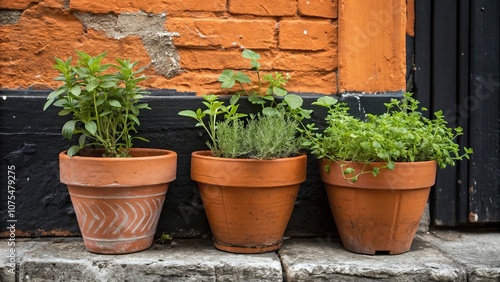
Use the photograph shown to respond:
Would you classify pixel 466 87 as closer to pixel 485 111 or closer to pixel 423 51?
pixel 485 111

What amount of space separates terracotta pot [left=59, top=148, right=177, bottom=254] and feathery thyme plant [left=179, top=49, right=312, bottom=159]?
0.26 meters

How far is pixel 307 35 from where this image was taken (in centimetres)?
280

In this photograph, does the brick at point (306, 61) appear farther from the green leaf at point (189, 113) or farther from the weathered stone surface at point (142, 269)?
the weathered stone surface at point (142, 269)

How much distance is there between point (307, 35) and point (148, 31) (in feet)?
2.55

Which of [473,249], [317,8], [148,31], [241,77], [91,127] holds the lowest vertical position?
[473,249]

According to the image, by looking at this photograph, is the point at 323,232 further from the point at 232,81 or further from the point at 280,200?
the point at 232,81

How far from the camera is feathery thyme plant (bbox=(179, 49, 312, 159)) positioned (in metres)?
2.45

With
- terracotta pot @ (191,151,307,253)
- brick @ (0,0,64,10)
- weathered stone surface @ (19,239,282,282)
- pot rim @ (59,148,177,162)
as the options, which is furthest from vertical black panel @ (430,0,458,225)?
brick @ (0,0,64,10)

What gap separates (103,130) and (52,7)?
70 cm

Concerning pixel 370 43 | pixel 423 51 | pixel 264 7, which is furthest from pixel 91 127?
pixel 423 51

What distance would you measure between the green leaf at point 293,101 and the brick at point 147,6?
0.55 m

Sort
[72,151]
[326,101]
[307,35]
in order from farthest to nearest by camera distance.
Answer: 1. [307,35]
2. [326,101]
3. [72,151]

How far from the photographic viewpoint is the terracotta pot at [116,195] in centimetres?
234

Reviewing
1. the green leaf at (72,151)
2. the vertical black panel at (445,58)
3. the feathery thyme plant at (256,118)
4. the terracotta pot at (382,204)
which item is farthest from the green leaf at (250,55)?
the vertical black panel at (445,58)
